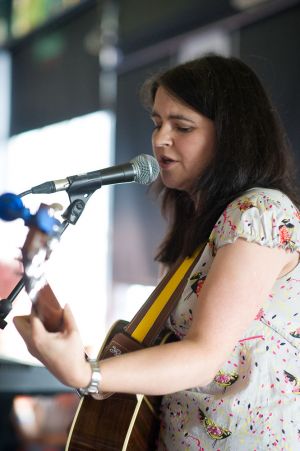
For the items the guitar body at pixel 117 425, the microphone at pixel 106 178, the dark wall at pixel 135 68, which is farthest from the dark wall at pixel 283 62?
the guitar body at pixel 117 425

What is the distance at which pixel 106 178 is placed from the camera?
1219mm

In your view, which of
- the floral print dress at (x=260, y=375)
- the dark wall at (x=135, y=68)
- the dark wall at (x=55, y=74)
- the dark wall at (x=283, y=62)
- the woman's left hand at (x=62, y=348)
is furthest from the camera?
the dark wall at (x=55, y=74)

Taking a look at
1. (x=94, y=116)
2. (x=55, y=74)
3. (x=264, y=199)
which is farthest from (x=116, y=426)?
(x=55, y=74)

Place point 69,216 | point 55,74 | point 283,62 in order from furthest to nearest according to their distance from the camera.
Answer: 1. point 55,74
2. point 283,62
3. point 69,216

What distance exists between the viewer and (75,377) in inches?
37.1

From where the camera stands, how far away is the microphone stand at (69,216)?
1.11 metres

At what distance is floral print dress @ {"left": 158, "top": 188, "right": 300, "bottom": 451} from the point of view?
1.23m

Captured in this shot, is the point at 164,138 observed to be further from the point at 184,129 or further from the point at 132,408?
the point at 132,408

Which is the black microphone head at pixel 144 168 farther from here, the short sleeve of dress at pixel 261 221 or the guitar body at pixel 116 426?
the guitar body at pixel 116 426

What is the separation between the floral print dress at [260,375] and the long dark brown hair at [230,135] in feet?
0.26

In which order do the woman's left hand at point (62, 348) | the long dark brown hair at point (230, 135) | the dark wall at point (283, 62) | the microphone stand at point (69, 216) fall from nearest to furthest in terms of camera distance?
the woman's left hand at point (62, 348), the microphone stand at point (69, 216), the long dark brown hair at point (230, 135), the dark wall at point (283, 62)

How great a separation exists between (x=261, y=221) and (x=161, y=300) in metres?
0.37

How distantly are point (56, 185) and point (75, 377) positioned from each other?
0.38 m

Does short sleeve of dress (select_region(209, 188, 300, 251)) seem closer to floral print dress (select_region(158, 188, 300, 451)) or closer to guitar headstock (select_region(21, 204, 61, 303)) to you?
floral print dress (select_region(158, 188, 300, 451))
